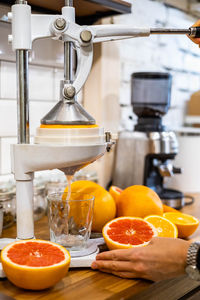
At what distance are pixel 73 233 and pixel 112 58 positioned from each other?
0.73 meters

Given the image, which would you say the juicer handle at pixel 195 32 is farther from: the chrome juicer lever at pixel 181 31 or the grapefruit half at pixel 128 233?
the grapefruit half at pixel 128 233

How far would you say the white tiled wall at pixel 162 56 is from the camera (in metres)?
1.53

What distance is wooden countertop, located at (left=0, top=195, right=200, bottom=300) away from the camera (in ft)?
2.08

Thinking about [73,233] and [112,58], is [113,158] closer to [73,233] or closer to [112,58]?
[112,58]

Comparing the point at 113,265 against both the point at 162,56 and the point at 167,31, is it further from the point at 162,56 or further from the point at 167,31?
the point at 162,56

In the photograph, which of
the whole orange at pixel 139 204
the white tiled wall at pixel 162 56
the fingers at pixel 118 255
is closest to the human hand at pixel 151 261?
the fingers at pixel 118 255

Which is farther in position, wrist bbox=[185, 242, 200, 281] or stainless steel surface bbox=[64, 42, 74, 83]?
stainless steel surface bbox=[64, 42, 74, 83]

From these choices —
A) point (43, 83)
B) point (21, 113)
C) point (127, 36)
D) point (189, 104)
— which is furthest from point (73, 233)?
point (189, 104)

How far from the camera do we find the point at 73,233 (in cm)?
79

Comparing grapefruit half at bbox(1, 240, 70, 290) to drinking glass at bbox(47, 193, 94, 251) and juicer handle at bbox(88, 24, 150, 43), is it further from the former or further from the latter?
juicer handle at bbox(88, 24, 150, 43)

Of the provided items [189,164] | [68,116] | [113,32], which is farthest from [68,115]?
[189,164]

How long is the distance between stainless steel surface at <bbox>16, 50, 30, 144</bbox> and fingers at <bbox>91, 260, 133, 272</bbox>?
0.92ft

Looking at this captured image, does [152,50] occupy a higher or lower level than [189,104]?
higher

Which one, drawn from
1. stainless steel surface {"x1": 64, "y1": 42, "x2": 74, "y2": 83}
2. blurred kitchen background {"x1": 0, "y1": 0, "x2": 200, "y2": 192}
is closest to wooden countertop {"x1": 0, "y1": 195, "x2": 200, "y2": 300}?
stainless steel surface {"x1": 64, "y1": 42, "x2": 74, "y2": 83}
